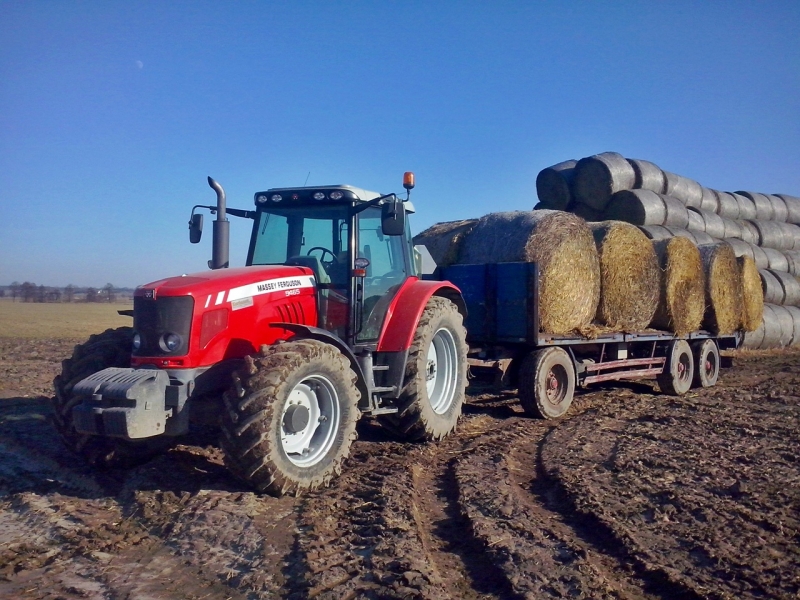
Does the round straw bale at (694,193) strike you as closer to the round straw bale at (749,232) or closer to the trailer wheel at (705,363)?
the round straw bale at (749,232)

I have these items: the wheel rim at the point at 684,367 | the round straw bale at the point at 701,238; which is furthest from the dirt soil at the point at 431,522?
the round straw bale at the point at 701,238

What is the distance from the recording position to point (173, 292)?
15.6ft

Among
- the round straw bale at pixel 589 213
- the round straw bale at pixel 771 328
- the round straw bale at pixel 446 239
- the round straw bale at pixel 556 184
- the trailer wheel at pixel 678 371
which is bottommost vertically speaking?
the trailer wheel at pixel 678 371

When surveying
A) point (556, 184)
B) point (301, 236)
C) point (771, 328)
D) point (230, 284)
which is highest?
point (556, 184)

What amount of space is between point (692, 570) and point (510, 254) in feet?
16.8

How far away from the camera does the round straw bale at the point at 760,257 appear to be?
1553cm

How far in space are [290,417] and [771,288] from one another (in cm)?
1390

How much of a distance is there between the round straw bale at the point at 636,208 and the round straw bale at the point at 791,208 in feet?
25.7

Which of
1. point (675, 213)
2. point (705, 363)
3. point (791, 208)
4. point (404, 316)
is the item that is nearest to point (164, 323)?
point (404, 316)

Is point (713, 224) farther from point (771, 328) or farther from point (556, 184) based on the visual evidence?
point (556, 184)

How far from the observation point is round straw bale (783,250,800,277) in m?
16.5

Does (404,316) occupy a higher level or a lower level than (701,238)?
lower

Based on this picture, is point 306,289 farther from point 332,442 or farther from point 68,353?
point 68,353

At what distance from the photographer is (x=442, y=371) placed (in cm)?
694
